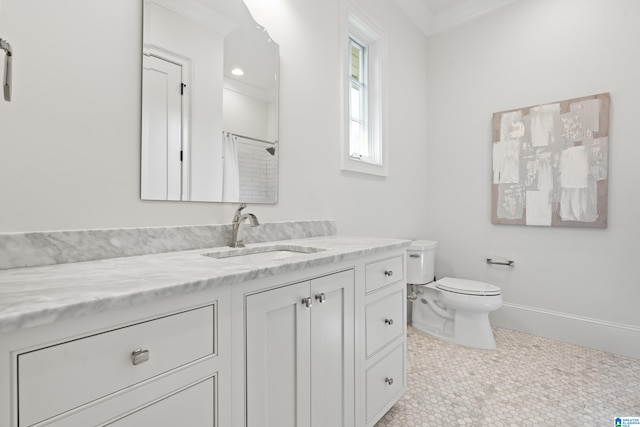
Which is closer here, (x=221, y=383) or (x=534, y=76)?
(x=221, y=383)

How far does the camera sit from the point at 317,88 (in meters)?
1.98

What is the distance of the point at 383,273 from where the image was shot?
4.91 ft

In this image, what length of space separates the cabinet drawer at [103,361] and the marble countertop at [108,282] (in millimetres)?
67

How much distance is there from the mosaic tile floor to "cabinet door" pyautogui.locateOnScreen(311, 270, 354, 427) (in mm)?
493

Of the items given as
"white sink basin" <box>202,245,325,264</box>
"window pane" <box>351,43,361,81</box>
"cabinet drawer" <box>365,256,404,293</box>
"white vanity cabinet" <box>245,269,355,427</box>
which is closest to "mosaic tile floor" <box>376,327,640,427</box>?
"white vanity cabinet" <box>245,269,355,427</box>

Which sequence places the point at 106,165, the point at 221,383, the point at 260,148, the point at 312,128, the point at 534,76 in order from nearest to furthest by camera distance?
1. the point at 221,383
2. the point at 106,165
3. the point at 260,148
4. the point at 312,128
5. the point at 534,76

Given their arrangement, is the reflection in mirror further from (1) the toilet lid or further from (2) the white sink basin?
(1) the toilet lid

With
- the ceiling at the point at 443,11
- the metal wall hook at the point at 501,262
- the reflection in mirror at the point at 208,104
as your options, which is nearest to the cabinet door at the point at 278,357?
the reflection in mirror at the point at 208,104

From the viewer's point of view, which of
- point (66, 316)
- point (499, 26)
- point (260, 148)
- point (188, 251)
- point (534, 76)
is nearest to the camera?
point (66, 316)

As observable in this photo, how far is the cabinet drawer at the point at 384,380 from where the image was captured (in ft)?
4.61

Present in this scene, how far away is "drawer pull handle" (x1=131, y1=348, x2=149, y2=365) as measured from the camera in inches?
26.1

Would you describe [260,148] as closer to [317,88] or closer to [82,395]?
[317,88]

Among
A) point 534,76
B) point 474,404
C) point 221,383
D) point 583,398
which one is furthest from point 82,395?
point 534,76

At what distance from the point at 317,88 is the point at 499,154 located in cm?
176
